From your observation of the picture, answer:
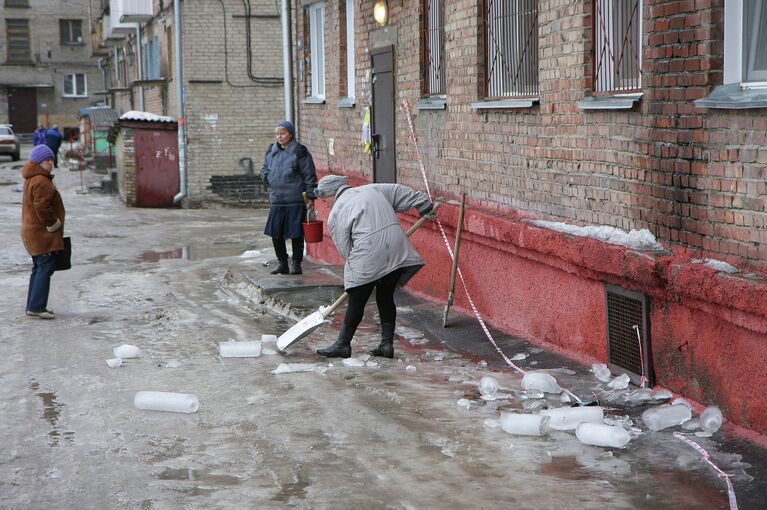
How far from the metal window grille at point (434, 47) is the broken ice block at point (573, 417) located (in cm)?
504

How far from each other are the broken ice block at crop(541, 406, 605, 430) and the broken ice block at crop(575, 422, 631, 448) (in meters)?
0.16

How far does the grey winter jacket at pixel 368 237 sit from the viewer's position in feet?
25.2

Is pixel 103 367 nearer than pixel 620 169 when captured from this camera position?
No

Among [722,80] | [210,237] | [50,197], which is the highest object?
[722,80]

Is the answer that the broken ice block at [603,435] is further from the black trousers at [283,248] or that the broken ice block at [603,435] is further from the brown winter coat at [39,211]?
the black trousers at [283,248]

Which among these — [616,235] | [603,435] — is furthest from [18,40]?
[603,435]

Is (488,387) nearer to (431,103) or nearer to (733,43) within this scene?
(733,43)

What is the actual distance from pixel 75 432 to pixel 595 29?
14.2 ft

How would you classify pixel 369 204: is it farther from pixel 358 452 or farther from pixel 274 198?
pixel 274 198

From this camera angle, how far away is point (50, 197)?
33.0 feet

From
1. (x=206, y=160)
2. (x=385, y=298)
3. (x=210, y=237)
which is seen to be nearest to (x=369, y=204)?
(x=385, y=298)

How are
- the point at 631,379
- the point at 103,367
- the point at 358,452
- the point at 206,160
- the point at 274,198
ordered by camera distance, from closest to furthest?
the point at 358,452, the point at 631,379, the point at 103,367, the point at 274,198, the point at 206,160

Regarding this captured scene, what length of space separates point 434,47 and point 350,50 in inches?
129

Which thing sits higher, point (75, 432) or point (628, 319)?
point (628, 319)
